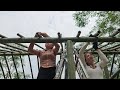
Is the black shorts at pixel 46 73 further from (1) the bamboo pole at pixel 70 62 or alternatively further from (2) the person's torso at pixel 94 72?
(1) the bamboo pole at pixel 70 62

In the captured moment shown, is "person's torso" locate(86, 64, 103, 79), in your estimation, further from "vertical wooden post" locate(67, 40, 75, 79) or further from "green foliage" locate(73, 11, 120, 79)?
"green foliage" locate(73, 11, 120, 79)

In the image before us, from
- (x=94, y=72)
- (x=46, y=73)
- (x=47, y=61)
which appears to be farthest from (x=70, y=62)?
(x=47, y=61)

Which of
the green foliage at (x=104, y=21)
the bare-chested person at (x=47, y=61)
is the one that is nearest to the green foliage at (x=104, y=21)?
the green foliage at (x=104, y=21)

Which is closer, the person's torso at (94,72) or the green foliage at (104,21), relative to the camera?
the person's torso at (94,72)

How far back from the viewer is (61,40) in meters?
3.47

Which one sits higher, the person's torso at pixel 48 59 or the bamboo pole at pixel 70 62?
the bamboo pole at pixel 70 62

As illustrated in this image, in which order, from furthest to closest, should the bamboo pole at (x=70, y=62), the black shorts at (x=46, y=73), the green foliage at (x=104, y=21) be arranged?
the green foliage at (x=104, y=21), the black shorts at (x=46, y=73), the bamboo pole at (x=70, y=62)

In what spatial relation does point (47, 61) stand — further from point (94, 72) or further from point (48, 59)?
point (94, 72)

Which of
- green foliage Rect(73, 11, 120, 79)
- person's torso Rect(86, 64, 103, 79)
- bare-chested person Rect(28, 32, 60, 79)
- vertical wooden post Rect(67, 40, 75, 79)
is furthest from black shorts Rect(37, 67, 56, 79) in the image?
green foliage Rect(73, 11, 120, 79)

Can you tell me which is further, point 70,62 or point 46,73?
point 46,73
